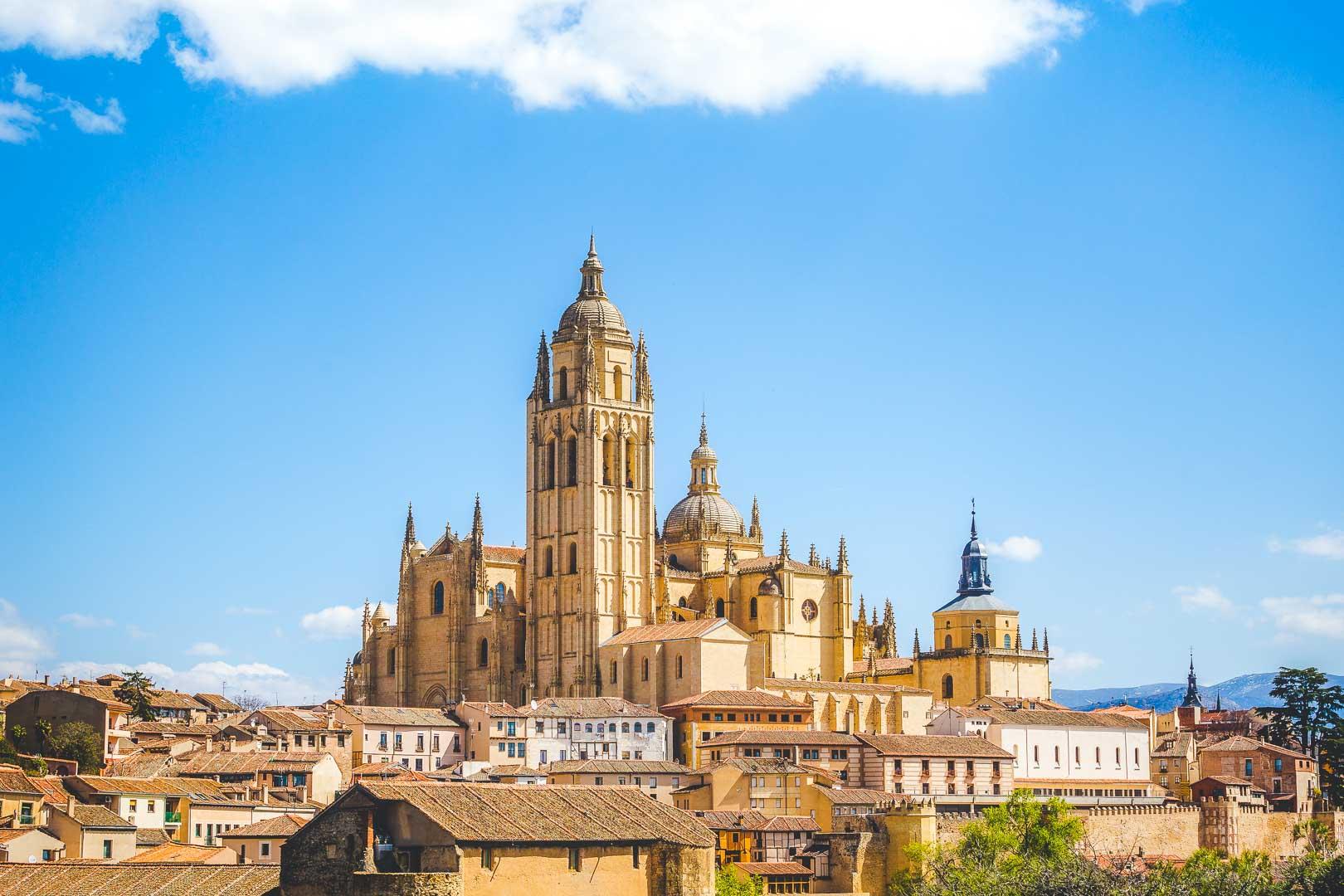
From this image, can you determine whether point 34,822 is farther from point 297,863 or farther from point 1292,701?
point 1292,701

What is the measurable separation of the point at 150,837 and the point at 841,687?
4531 cm

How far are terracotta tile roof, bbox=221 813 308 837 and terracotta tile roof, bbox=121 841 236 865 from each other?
2.85 ft

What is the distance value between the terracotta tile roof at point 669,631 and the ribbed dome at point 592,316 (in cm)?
1705

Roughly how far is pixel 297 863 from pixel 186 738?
4505 cm

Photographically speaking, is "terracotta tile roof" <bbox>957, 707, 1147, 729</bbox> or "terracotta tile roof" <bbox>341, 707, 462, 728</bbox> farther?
"terracotta tile roof" <bbox>957, 707, 1147, 729</bbox>

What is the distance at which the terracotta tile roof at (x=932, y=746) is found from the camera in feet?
320

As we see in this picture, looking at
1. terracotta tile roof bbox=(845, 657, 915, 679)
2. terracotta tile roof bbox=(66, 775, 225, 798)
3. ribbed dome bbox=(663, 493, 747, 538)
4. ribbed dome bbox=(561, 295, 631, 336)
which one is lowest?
terracotta tile roof bbox=(66, 775, 225, 798)

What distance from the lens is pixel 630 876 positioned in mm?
56438

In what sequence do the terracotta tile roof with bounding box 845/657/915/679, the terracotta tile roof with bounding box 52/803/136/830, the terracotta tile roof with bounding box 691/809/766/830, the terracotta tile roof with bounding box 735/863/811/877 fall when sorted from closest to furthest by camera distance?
the terracotta tile roof with bounding box 52/803/136/830
the terracotta tile roof with bounding box 735/863/811/877
the terracotta tile roof with bounding box 691/809/766/830
the terracotta tile roof with bounding box 845/657/915/679

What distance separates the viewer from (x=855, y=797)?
88.1m

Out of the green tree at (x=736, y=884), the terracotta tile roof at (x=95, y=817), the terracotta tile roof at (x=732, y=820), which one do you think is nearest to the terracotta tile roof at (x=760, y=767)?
the terracotta tile roof at (x=732, y=820)

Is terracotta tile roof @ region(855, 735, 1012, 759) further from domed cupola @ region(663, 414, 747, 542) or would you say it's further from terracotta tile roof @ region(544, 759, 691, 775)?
domed cupola @ region(663, 414, 747, 542)

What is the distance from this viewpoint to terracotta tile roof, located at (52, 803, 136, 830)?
71.9 metres

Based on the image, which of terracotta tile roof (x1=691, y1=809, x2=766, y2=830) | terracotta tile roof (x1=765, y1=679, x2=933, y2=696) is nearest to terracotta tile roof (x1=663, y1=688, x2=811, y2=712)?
terracotta tile roof (x1=765, y1=679, x2=933, y2=696)
